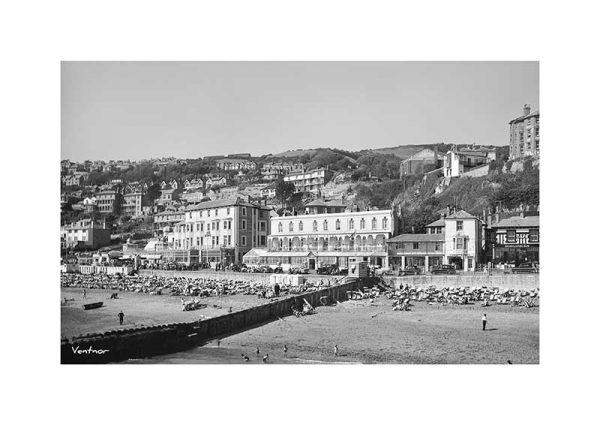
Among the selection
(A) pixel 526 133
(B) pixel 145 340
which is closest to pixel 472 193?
(A) pixel 526 133

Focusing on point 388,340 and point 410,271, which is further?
point 410,271

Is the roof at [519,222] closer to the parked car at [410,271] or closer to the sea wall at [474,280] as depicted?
the sea wall at [474,280]

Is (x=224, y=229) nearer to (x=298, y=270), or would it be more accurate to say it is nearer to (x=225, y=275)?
(x=225, y=275)

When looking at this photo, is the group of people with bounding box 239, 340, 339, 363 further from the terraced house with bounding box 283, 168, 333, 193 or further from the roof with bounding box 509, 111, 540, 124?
the terraced house with bounding box 283, 168, 333, 193

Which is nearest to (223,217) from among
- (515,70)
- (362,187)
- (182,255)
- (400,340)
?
(182,255)

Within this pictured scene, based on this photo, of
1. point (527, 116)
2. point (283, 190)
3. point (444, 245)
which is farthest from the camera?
point (283, 190)

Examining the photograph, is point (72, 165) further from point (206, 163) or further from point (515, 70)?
point (515, 70)
